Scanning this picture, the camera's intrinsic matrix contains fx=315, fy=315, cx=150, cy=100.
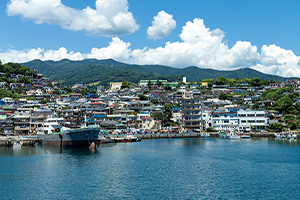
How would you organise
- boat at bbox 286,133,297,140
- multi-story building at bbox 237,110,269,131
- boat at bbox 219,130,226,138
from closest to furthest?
1. boat at bbox 286,133,297,140
2. boat at bbox 219,130,226,138
3. multi-story building at bbox 237,110,269,131

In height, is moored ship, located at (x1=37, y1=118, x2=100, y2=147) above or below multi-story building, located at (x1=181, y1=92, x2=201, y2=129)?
below

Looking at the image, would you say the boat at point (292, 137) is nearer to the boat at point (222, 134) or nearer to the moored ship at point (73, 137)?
the boat at point (222, 134)

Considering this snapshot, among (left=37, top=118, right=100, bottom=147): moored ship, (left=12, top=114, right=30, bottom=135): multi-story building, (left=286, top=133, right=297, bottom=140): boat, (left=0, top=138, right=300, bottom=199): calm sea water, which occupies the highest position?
(left=12, top=114, right=30, bottom=135): multi-story building

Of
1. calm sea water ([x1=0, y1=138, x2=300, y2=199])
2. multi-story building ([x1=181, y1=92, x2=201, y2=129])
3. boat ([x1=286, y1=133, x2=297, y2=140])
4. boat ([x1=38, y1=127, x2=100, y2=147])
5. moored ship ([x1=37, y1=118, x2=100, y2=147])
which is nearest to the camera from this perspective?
calm sea water ([x1=0, y1=138, x2=300, y2=199])

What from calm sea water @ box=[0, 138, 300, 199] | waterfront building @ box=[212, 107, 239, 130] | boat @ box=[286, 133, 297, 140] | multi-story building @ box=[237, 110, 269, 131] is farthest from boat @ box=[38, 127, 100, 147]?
multi-story building @ box=[237, 110, 269, 131]

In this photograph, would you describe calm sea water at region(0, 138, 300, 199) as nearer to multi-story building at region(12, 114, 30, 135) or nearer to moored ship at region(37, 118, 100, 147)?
moored ship at region(37, 118, 100, 147)

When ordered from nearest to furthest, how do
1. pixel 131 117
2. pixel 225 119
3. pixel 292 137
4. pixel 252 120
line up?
pixel 292 137
pixel 252 120
pixel 225 119
pixel 131 117

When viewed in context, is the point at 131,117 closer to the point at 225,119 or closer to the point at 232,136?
the point at 225,119

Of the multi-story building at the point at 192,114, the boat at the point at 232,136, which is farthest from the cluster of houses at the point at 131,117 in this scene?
the boat at the point at 232,136

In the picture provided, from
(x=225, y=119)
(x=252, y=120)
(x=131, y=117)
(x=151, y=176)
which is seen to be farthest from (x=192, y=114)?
(x=151, y=176)
